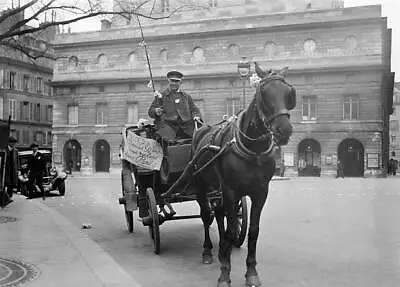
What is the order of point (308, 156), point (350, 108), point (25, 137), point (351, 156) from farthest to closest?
point (25, 137), point (308, 156), point (351, 156), point (350, 108)

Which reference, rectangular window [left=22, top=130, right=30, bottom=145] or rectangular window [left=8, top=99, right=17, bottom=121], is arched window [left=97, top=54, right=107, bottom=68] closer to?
rectangular window [left=8, top=99, right=17, bottom=121]

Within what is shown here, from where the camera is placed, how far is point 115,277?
246 inches

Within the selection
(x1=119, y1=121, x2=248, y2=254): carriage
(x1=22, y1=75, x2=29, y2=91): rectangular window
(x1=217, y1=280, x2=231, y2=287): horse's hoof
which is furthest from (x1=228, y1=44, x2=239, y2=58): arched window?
(x1=217, y1=280, x2=231, y2=287): horse's hoof

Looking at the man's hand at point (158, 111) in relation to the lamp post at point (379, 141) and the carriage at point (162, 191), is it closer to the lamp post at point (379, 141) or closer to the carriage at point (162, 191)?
the carriage at point (162, 191)

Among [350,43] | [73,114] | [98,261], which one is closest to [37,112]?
[73,114]

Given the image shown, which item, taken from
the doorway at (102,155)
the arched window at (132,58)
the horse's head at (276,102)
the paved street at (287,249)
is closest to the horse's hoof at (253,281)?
the paved street at (287,249)

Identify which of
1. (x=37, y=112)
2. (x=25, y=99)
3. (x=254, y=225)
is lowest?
(x=254, y=225)

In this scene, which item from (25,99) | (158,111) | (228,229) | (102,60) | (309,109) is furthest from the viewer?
(25,99)

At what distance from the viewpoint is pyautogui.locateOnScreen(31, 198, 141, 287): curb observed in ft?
19.9

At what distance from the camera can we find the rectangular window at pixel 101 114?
166 ft

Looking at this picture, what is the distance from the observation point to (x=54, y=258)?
739 cm

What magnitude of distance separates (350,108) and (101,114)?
74.4ft

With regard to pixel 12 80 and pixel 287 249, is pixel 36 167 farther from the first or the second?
pixel 12 80

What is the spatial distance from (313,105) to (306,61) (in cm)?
367
